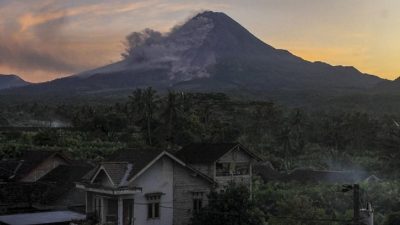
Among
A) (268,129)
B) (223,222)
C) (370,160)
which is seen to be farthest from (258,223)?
(268,129)

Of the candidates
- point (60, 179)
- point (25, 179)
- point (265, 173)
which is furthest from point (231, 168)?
point (265, 173)

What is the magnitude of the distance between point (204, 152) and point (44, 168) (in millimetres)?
15923

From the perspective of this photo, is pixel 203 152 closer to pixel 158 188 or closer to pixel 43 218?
pixel 158 188

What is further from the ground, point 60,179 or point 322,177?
point 60,179

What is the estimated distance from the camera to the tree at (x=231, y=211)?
3161 cm

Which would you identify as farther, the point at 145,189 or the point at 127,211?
the point at 145,189

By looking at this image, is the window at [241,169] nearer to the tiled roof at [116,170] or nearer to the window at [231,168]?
the window at [231,168]

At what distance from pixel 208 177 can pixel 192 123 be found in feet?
181

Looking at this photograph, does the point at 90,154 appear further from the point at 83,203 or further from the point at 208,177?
the point at 208,177

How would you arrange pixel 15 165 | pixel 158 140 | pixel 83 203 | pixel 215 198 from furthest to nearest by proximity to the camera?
pixel 158 140, pixel 15 165, pixel 83 203, pixel 215 198

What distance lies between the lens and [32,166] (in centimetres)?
4784

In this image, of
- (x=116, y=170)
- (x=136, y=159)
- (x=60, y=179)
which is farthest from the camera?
(x=60, y=179)

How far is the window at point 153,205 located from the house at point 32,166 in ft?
56.3

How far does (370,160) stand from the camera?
99.4 meters
